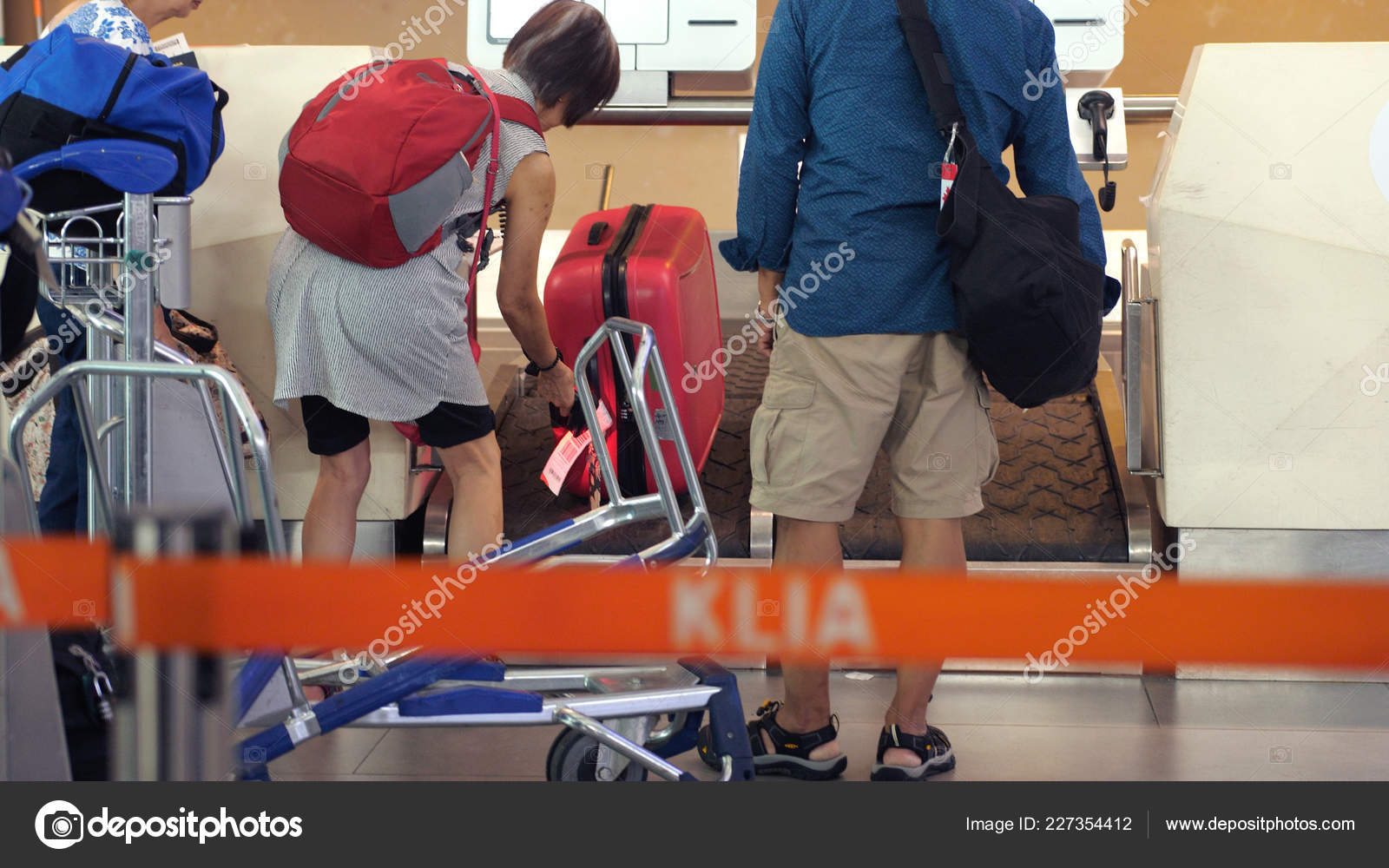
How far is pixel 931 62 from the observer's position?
76.5 inches

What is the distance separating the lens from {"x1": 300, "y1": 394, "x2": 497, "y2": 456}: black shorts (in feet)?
7.91

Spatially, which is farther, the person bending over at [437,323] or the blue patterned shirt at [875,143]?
the person bending over at [437,323]

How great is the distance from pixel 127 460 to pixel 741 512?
5.08 ft

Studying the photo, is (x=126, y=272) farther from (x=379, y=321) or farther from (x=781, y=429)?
(x=781, y=429)

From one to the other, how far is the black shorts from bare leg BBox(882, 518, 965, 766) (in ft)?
2.76

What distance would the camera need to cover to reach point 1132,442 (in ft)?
10.1

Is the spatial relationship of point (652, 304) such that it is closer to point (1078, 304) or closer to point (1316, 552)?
point (1078, 304)

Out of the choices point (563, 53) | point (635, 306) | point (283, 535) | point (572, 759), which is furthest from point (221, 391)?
point (635, 306)

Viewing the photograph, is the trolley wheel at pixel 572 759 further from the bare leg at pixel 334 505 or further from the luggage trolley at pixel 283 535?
the bare leg at pixel 334 505

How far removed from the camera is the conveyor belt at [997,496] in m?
3.06

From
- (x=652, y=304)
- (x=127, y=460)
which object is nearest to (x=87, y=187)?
(x=127, y=460)

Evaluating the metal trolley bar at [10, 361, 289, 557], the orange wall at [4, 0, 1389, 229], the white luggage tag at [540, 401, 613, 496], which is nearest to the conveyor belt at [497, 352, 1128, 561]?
the white luggage tag at [540, 401, 613, 496]
